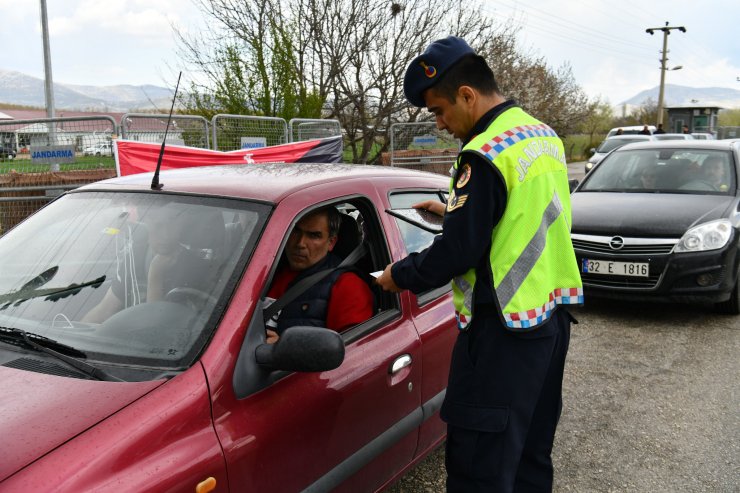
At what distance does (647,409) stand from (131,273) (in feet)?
10.8

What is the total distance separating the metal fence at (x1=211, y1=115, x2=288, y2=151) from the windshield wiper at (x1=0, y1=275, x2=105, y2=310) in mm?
6378

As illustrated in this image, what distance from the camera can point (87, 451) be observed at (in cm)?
143

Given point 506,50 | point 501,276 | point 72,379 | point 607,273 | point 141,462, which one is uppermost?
point 506,50

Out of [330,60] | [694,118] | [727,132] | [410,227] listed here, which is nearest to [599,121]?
[727,132]

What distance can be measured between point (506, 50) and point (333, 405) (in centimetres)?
1661

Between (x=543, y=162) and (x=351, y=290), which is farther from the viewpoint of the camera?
(x=351, y=290)

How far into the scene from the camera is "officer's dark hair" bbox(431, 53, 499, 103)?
6.81 feet

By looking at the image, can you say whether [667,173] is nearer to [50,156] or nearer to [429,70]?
[429,70]

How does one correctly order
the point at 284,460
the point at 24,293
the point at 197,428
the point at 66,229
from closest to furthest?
the point at 197,428 → the point at 284,460 → the point at 24,293 → the point at 66,229

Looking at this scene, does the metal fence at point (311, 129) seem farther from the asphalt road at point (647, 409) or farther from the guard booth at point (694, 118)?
the guard booth at point (694, 118)

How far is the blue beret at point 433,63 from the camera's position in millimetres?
2061

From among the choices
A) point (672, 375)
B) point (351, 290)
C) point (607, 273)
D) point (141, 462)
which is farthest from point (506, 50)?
point (141, 462)

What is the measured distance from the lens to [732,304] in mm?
5770

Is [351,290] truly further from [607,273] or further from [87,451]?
[607,273]
